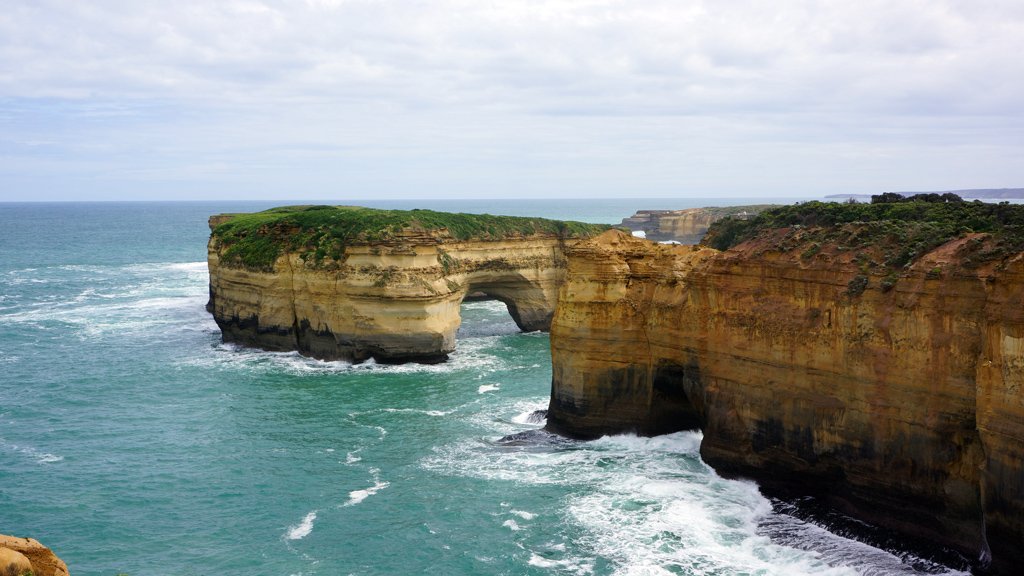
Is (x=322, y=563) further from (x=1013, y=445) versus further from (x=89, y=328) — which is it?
(x=89, y=328)

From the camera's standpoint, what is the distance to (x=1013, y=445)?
1391 centimetres

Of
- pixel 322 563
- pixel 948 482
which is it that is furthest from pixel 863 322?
pixel 322 563

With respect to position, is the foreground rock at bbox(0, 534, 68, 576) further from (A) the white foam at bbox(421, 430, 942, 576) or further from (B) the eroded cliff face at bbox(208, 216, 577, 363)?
(B) the eroded cliff face at bbox(208, 216, 577, 363)

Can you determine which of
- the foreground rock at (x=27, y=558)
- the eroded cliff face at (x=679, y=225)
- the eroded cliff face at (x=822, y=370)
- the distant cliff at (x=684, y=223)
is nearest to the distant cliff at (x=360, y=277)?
the eroded cliff face at (x=822, y=370)

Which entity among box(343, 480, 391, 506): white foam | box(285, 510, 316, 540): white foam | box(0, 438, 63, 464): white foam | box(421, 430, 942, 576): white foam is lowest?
box(285, 510, 316, 540): white foam

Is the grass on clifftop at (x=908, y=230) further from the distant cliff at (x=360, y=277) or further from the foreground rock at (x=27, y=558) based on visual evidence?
the distant cliff at (x=360, y=277)

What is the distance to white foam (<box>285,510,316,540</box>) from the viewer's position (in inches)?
714

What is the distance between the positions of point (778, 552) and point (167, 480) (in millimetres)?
17064

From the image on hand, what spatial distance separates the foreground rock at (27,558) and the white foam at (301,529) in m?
8.10

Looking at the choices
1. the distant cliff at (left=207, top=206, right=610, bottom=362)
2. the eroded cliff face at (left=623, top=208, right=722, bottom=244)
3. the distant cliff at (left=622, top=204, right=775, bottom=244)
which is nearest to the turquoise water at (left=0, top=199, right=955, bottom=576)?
the distant cliff at (left=207, top=206, right=610, bottom=362)

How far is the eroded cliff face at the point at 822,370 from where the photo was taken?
14562 mm

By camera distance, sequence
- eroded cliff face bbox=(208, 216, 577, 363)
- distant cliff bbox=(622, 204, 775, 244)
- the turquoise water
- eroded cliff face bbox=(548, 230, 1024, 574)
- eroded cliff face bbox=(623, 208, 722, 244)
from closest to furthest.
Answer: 1. eroded cliff face bbox=(548, 230, 1024, 574)
2. the turquoise water
3. eroded cliff face bbox=(208, 216, 577, 363)
4. distant cliff bbox=(622, 204, 775, 244)
5. eroded cliff face bbox=(623, 208, 722, 244)

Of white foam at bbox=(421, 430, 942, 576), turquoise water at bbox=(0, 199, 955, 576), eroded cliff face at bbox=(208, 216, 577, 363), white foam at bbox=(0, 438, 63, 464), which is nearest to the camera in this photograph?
white foam at bbox=(421, 430, 942, 576)

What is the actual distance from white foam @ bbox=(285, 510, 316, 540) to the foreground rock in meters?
8.10
